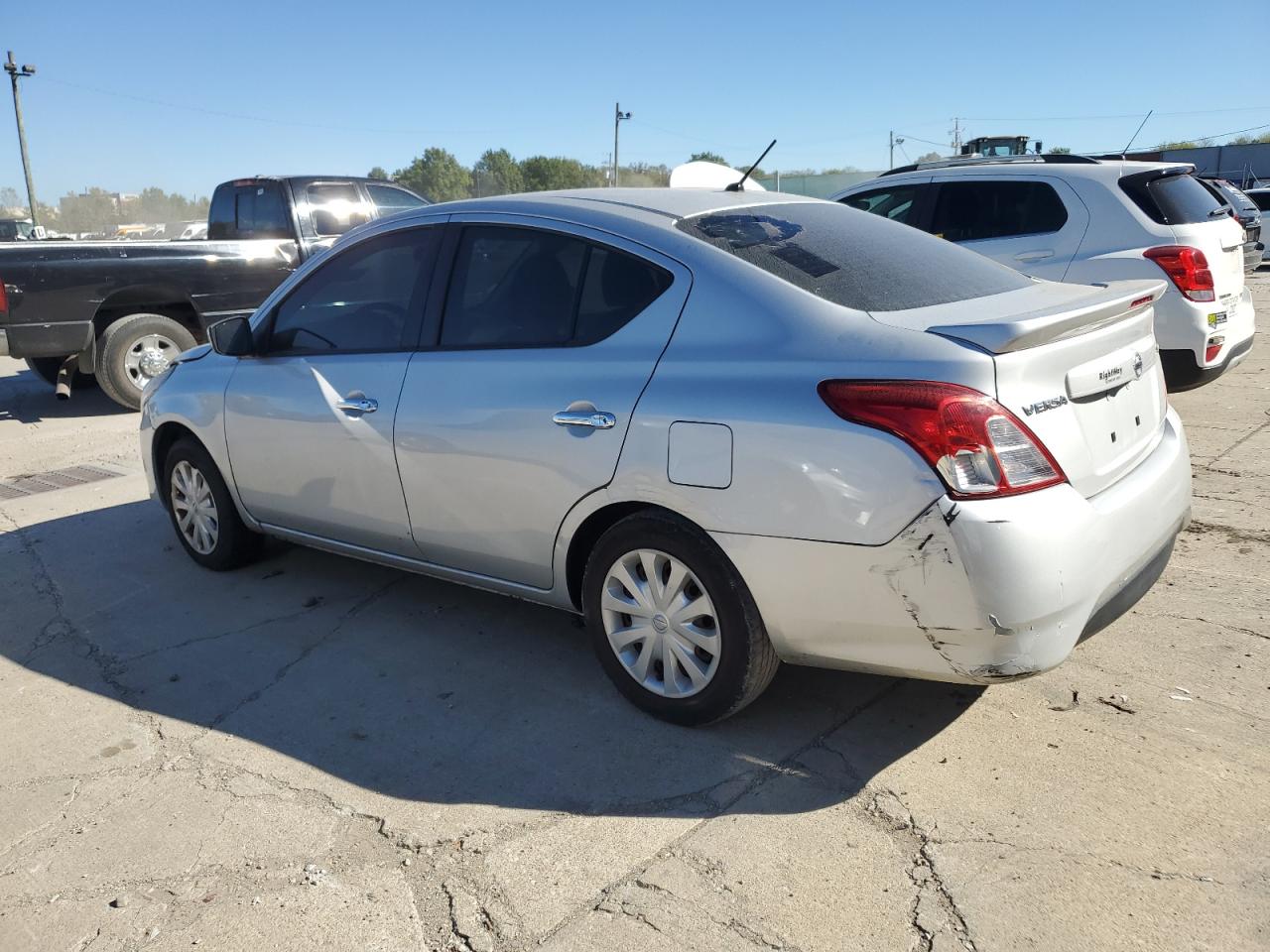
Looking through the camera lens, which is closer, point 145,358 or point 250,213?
point 145,358

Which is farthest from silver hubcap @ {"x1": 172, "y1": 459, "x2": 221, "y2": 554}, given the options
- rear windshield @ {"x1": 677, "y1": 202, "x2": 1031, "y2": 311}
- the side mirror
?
rear windshield @ {"x1": 677, "y1": 202, "x2": 1031, "y2": 311}

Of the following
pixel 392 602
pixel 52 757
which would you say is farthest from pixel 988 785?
pixel 52 757

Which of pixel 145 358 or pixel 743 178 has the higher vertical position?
pixel 743 178

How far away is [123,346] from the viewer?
9.37 metres

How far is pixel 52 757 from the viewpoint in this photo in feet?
11.6

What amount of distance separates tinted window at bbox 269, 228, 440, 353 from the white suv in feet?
15.0

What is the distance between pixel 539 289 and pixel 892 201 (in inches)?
201

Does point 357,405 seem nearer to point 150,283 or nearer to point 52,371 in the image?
point 150,283

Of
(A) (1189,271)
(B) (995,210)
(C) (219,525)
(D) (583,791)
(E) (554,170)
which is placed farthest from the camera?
(E) (554,170)

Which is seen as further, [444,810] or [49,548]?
[49,548]

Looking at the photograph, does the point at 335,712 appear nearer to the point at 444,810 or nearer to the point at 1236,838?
the point at 444,810

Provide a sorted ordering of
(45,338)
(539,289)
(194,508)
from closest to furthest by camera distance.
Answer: (539,289) → (194,508) → (45,338)

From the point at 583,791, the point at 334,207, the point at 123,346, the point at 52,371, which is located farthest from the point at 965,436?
the point at 52,371

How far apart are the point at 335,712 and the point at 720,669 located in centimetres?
143
